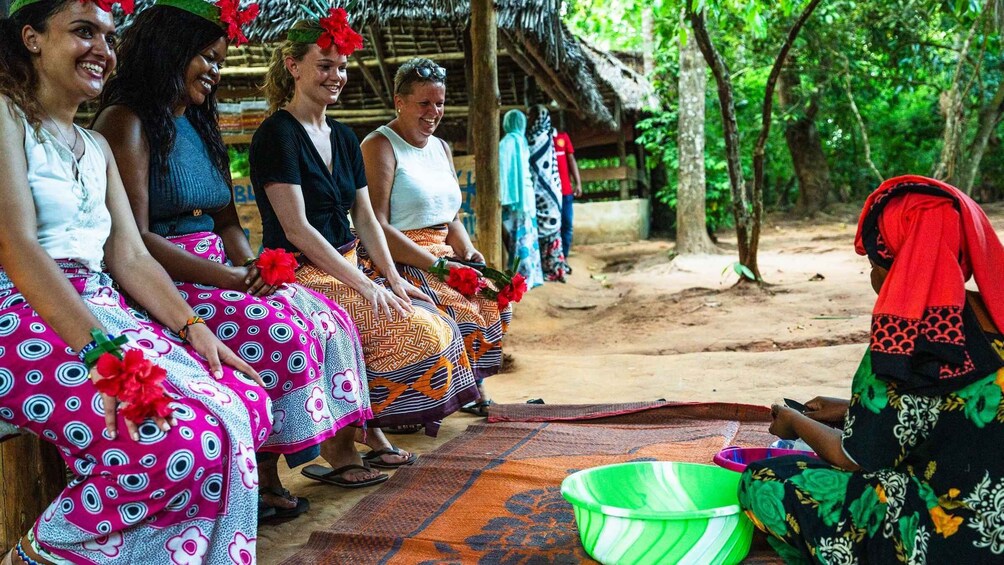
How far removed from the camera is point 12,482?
85.4 inches

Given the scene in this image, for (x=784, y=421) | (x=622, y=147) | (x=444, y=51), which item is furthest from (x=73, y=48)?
(x=622, y=147)

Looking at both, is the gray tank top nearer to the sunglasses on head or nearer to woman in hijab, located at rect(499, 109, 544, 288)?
the sunglasses on head

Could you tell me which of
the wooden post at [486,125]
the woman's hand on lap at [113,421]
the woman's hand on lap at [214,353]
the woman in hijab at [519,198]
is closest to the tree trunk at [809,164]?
the woman in hijab at [519,198]

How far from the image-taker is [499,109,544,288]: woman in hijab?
814cm

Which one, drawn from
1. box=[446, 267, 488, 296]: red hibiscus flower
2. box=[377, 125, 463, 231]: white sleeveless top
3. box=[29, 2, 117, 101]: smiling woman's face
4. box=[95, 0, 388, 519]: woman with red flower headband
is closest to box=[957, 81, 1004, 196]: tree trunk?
box=[377, 125, 463, 231]: white sleeveless top

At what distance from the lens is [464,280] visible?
12.1ft

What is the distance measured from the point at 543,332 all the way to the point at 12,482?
513 centimetres

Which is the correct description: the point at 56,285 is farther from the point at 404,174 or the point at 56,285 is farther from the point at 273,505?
the point at 404,174

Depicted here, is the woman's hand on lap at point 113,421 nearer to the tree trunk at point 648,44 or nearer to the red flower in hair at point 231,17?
the red flower in hair at point 231,17

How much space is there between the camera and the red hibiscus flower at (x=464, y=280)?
3672 mm

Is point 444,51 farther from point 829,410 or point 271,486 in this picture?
point 829,410

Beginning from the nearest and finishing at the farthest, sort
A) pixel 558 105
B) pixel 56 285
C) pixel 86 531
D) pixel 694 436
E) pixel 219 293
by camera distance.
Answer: pixel 86 531
pixel 56 285
pixel 219 293
pixel 694 436
pixel 558 105

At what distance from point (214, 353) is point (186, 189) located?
2.21ft

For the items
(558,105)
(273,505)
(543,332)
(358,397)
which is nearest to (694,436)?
(358,397)
